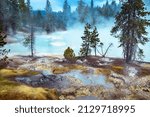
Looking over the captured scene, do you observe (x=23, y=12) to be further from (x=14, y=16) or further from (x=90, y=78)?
(x=90, y=78)

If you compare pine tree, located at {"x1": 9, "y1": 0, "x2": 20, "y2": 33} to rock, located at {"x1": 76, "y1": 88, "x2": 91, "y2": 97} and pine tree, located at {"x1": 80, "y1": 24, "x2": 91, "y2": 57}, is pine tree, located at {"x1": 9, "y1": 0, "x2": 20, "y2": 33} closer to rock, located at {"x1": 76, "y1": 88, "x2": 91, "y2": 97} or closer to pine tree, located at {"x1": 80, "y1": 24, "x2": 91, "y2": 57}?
pine tree, located at {"x1": 80, "y1": 24, "x2": 91, "y2": 57}

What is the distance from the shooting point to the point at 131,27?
986 cm

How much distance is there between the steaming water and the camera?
967 cm

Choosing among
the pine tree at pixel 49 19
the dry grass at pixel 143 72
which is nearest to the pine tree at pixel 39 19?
the pine tree at pixel 49 19

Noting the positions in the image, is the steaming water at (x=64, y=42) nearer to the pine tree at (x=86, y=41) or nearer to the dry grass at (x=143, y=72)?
the pine tree at (x=86, y=41)

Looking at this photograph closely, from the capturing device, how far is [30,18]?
9.72 metres

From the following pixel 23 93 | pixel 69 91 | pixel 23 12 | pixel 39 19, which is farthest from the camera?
pixel 39 19

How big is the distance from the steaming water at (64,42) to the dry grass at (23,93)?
2.89 ft

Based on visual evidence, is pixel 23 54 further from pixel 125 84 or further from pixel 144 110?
pixel 144 110

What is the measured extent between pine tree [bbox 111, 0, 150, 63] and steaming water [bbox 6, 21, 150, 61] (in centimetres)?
17

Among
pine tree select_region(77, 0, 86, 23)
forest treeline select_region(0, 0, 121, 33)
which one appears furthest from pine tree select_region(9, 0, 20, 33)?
pine tree select_region(77, 0, 86, 23)

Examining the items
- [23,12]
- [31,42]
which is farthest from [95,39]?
[23,12]

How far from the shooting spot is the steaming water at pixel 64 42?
9672 mm

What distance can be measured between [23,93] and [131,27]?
10.4 feet
